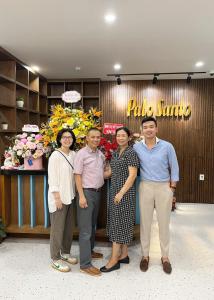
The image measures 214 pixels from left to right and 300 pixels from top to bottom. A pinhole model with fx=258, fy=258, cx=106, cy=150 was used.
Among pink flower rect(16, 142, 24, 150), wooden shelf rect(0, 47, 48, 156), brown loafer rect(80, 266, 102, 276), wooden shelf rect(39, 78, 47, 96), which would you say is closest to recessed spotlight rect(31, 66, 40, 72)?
wooden shelf rect(0, 47, 48, 156)

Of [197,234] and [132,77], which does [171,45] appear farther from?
[197,234]

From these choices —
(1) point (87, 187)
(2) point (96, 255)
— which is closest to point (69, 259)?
(2) point (96, 255)

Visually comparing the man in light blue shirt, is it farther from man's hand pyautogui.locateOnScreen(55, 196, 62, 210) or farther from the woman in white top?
man's hand pyautogui.locateOnScreen(55, 196, 62, 210)

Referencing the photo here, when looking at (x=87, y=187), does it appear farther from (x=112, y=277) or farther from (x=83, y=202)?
(x=112, y=277)

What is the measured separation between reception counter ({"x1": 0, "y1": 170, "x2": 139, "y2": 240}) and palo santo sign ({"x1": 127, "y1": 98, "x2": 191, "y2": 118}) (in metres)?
2.73

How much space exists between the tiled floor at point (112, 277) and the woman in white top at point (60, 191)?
9.5 inches

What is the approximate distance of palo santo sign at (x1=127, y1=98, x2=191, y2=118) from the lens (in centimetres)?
544

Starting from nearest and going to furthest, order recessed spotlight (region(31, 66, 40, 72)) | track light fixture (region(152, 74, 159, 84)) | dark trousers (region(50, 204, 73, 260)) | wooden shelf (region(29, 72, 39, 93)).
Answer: dark trousers (region(50, 204, 73, 260)) < recessed spotlight (region(31, 66, 40, 72)) < wooden shelf (region(29, 72, 39, 93)) < track light fixture (region(152, 74, 159, 84))

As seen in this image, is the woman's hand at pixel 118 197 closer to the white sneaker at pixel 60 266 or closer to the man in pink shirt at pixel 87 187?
the man in pink shirt at pixel 87 187

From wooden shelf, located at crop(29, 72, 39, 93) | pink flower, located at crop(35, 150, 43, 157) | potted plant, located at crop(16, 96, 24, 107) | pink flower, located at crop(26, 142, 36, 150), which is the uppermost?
wooden shelf, located at crop(29, 72, 39, 93)

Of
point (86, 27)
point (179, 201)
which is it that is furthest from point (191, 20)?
point (179, 201)

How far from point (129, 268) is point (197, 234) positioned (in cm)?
141

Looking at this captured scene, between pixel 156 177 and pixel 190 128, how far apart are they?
3.30 meters

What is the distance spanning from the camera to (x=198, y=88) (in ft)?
17.8
